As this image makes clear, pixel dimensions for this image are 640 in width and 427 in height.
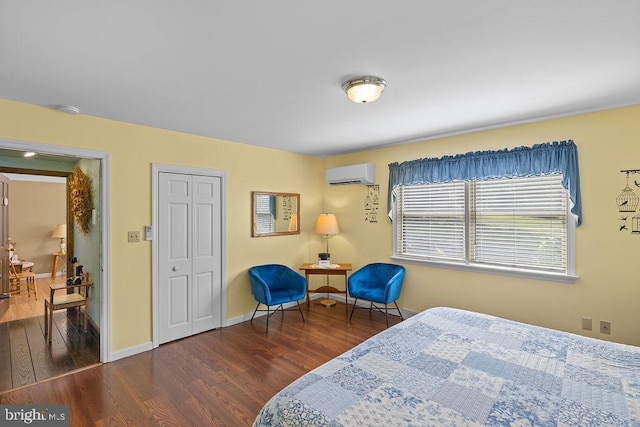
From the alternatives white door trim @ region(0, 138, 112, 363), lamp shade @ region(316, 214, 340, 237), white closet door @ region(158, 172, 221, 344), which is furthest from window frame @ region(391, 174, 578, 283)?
white door trim @ region(0, 138, 112, 363)

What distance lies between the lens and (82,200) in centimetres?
404

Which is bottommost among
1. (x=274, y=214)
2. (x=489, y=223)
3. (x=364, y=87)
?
(x=489, y=223)

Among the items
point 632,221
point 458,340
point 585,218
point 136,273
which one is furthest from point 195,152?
point 632,221

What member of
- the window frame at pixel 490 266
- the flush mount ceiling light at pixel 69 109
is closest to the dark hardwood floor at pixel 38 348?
the flush mount ceiling light at pixel 69 109

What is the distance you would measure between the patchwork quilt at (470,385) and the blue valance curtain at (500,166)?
157 centimetres

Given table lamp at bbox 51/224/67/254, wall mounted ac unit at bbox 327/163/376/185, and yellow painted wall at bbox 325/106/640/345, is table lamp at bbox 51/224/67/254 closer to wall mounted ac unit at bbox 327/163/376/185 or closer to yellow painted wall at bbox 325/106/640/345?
wall mounted ac unit at bbox 327/163/376/185

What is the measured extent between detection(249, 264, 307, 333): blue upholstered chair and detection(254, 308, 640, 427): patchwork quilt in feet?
6.25

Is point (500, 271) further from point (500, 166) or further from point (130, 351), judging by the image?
point (130, 351)

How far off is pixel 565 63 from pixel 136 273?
13.0ft

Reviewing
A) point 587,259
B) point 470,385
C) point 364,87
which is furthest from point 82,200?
point 587,259

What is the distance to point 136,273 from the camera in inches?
125

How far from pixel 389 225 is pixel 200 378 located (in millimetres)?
2838

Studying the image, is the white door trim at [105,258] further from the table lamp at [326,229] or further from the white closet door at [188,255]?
the table lamp at [326,229]

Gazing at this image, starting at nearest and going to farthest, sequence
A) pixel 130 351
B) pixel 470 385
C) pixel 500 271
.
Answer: pixel 470 385, pixel 130 351, pixel 500 271
